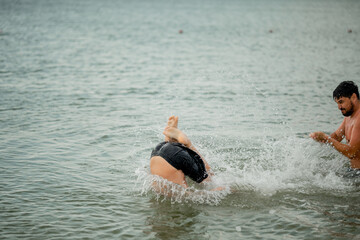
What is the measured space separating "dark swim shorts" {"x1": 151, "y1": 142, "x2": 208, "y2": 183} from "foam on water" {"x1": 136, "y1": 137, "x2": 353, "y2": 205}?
15.7 inches

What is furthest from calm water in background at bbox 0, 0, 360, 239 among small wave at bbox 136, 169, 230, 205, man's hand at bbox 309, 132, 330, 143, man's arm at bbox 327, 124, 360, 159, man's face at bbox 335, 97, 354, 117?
man's face at bbox 335, 97, 354, 117

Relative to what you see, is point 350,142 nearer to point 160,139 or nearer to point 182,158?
point 182,158

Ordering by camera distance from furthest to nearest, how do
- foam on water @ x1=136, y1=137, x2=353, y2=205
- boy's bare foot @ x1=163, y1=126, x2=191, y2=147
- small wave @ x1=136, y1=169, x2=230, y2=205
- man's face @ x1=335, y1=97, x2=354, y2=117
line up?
man's face @ x1=335, y1=97, x2=354, y2=117
foam on water @ x1=136, y1=137, x2=353, y2=205
small wave @ x1=136, y1=169, x2=230, y2=205
boy's bare foot @ x1=163, y1=126, x2=191, y2=147

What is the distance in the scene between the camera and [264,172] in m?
8.49

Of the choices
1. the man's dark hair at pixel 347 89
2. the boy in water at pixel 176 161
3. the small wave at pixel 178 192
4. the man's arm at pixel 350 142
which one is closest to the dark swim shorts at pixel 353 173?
the man's arm at pixel 350 142

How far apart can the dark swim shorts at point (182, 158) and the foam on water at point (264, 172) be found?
398 millimetres

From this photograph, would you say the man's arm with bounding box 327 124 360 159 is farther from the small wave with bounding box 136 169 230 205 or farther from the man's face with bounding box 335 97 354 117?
the small wave with bounding box 136 169 230 205

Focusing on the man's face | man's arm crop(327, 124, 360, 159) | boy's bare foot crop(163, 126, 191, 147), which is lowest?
man's arm crop(327, 124, 360, 159)

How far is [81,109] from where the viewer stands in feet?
45.4

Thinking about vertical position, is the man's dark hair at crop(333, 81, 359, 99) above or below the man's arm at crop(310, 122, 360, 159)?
above

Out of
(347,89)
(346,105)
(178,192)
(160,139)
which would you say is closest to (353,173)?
(346,105)

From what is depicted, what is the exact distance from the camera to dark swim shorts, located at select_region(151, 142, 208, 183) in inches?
274

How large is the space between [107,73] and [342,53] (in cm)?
1547

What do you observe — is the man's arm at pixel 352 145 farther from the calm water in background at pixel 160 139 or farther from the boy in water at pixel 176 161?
the boy in water at pixel 176 161
